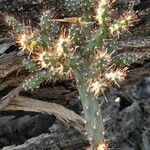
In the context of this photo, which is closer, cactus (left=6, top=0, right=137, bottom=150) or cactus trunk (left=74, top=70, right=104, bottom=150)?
cactus (left=6, top=0, right=137, bottom=150)

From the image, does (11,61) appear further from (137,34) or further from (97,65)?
(137,34)

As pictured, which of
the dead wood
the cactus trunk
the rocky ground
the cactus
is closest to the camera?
the cactus

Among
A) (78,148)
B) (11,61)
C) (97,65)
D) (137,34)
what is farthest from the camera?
(78,148)

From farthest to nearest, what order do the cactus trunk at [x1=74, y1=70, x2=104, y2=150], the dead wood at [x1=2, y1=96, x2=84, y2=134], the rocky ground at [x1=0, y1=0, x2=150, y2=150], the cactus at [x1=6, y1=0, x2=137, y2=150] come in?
the dead wood at [x1=2, y1=96, x2=84, y2=134] → the rocky ground at [x1=0, y1=0, x2=150, y2=150] → the cactus trunk at [x1=74, y1=70, x2=104, y2=150] → the cactus at [x1=6, y1=0, x2=137, y2=150]

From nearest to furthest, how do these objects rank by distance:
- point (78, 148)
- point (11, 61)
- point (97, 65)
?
1. point (97, 65)
2. point (11, 61)
3. point (78, 148)

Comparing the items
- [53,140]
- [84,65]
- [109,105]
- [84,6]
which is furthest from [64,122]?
[84,6]

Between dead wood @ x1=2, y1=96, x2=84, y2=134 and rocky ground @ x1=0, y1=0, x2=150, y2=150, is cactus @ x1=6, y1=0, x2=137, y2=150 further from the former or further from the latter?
dead wood @ x1=2, y1=96, x2=84, y2=134

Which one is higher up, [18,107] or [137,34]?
[137,34]

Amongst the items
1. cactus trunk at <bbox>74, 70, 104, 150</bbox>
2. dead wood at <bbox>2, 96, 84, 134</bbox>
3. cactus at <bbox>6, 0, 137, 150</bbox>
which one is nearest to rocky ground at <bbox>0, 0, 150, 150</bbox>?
dead wood at <bbox>2, 96, 84, 134</bbox>
